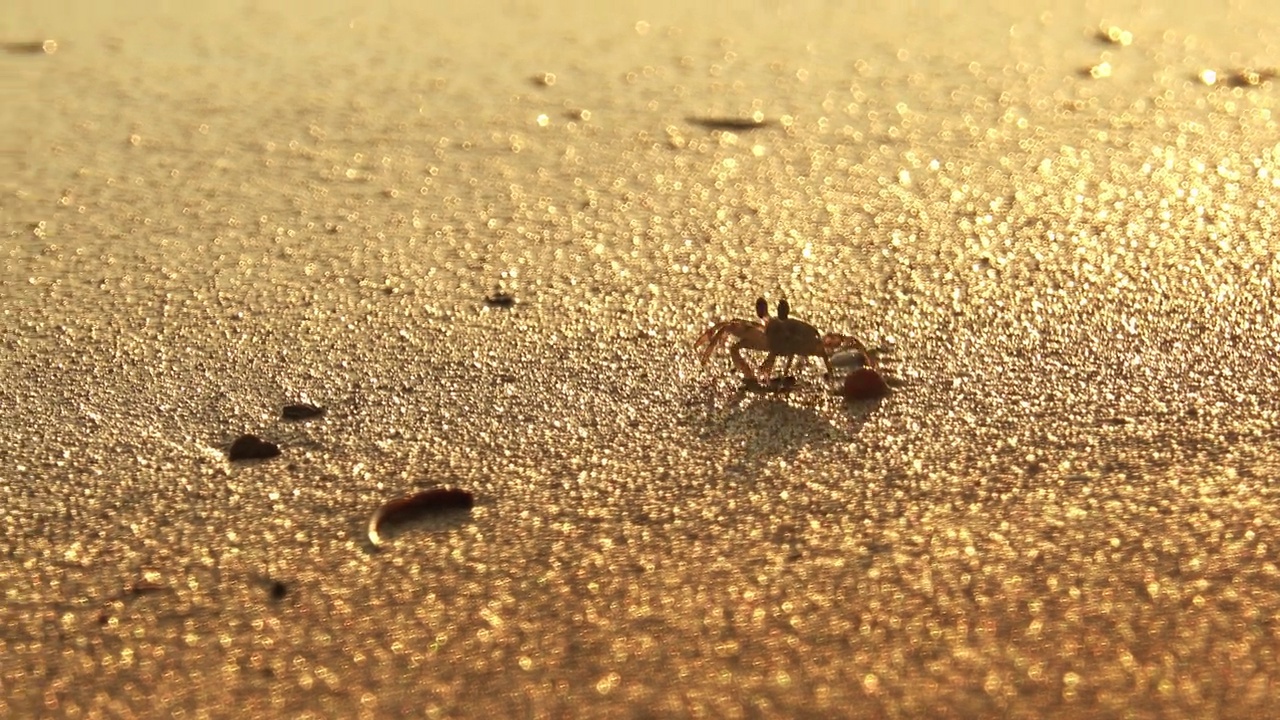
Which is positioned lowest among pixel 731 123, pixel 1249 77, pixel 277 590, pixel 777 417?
pixel 277 590

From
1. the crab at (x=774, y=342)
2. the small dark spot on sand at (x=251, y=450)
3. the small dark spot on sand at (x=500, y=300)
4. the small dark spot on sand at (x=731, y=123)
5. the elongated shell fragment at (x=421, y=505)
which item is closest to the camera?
the elongated shell fragment at (x=421, y=505)

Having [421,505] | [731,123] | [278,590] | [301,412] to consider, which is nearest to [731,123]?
[731,123]

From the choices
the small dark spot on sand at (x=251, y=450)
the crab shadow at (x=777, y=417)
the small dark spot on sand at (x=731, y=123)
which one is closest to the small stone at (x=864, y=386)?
the crab shadow at (x=777, y=417)

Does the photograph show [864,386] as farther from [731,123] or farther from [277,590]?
[731,123]

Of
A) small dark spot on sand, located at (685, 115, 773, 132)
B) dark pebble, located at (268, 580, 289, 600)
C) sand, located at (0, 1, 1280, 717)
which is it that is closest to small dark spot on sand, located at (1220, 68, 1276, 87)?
sand, located at (0, 1, 1280, 717)

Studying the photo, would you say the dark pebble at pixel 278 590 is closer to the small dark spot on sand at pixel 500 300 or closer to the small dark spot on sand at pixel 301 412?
the small dark spot on sand at pixel 301 412
